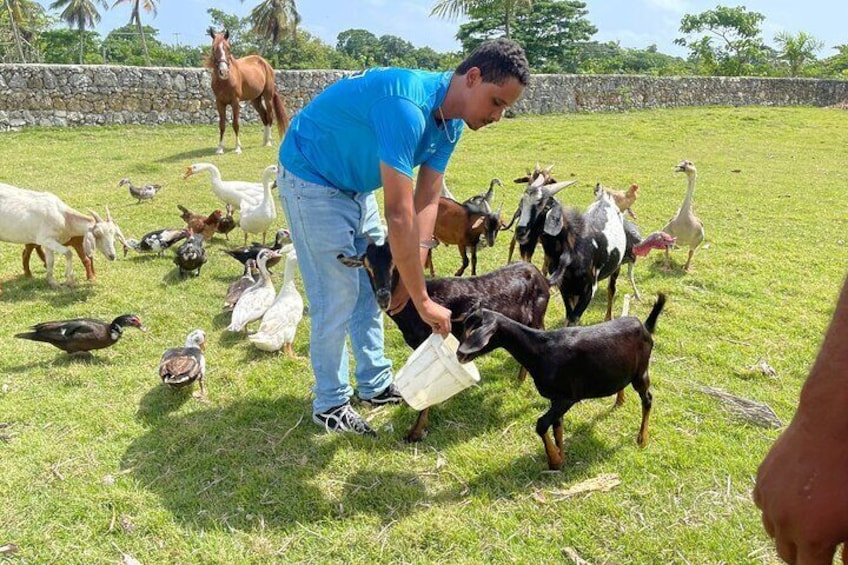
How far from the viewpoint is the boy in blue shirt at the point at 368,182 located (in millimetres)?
3051

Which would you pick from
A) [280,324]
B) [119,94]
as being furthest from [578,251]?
[119,94]

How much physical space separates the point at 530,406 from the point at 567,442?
1.59 feet

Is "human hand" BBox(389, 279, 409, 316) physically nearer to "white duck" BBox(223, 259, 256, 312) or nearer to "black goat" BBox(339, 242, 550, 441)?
"black goat" BBox(339, 242, 550, 441)

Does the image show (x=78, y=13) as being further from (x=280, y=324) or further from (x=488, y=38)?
(x=280, y=324)

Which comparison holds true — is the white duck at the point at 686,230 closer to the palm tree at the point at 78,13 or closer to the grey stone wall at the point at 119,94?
the grey stone wall at the point at 119,94

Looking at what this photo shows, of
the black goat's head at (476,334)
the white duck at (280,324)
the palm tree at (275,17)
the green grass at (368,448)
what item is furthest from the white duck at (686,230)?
the palm tree at (275,17)

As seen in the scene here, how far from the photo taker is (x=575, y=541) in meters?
3.32

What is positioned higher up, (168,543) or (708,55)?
(708,55)

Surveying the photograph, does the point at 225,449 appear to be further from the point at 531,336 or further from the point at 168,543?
the point at 531,336

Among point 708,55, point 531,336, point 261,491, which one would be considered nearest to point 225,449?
point 261,491

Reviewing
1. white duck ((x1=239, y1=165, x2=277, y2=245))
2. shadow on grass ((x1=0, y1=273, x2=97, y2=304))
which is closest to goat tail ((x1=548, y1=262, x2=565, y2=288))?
white duck ((x1=239, y1=165, x2=277, y2=245))

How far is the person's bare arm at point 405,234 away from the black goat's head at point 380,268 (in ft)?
1.54

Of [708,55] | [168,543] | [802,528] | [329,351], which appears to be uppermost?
[708,55]

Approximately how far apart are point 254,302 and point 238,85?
10.5m
